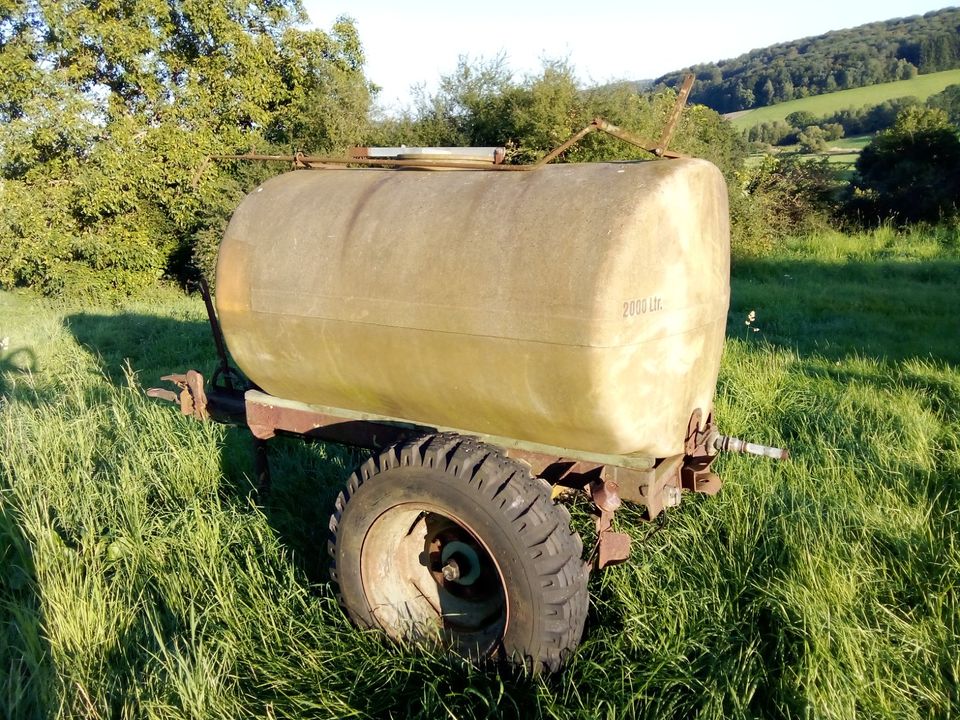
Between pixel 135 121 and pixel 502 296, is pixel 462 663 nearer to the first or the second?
pixel 502 296

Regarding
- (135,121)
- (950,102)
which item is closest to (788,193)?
(135,121)

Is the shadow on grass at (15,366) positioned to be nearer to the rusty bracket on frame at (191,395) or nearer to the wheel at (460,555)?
the rusty bracket on frame at (191,395)

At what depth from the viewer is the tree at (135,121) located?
578 inches

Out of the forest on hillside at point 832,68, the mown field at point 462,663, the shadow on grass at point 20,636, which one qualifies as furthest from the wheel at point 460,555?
the forest on hillside at point 832,68

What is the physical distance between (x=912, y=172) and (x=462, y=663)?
702 inches

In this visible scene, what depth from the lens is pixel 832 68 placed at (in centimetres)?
5334

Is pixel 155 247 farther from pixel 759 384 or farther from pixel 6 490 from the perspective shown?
pixel 759 384

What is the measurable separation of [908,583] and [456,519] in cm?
207

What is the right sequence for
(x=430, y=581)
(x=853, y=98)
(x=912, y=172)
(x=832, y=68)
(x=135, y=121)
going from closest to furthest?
(x=430, y=581) → (x=135, y=121) → (x=912, y=172) → (x=853, y=98) → (x=832, y=68)

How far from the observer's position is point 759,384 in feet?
19.1

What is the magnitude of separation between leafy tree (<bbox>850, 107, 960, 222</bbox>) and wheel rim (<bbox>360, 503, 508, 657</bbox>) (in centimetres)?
1610

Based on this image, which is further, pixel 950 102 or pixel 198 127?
pixel 950 102

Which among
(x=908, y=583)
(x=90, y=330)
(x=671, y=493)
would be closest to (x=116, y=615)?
(x=671, y=493)

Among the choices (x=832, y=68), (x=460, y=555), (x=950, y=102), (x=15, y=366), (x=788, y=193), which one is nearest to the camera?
(x=460, y=555)
